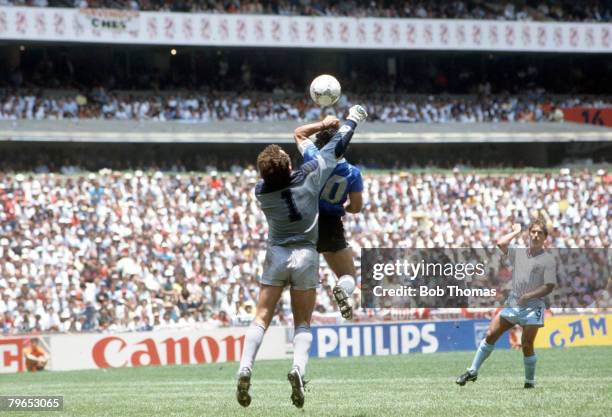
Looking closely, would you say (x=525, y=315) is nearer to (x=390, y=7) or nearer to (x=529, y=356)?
(x=529, y=356)

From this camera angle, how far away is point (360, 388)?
1361 centimetres

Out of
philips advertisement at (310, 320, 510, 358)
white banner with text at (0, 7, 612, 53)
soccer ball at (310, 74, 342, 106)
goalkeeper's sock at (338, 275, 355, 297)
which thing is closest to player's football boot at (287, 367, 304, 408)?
goalkeeper's sock at (338, 275, 355, 297)

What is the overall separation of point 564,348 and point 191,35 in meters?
21.2

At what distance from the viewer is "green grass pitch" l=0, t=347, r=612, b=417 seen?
9.97 m

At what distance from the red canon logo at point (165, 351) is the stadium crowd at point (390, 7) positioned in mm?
19149

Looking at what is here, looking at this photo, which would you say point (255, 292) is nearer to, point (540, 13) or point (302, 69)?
point (302, 69)

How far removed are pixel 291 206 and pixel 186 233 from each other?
20341 millimetres

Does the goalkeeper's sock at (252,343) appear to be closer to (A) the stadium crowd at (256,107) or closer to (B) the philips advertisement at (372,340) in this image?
(B) the philips advertisement at (372,340)

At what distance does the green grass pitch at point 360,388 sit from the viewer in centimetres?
997

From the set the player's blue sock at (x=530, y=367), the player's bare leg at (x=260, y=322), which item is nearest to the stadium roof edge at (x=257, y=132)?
the player's blue sock at (x=530, y=367)

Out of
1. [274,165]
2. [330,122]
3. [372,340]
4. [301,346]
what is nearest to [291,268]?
[301,346]

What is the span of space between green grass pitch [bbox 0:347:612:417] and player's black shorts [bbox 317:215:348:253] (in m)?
1.42

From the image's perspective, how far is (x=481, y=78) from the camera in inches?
1897

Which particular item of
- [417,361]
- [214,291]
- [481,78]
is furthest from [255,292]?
[481,78]
